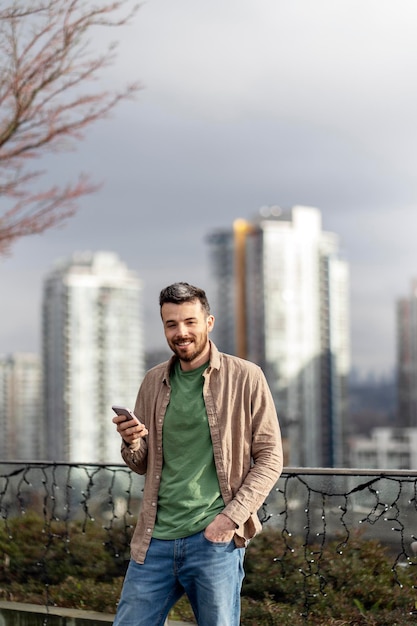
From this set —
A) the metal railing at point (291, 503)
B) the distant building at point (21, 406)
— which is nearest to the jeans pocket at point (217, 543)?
the metal railing at point (291, 503)

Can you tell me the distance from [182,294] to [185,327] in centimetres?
10

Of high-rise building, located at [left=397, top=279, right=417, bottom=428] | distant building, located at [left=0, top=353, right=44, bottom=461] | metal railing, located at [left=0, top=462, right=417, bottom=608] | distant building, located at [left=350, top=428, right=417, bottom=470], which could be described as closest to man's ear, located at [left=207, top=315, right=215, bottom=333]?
metal railing, located at [left=0, top=462, right=417, bottom=608]

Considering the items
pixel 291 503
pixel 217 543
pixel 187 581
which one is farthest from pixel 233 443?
pixel 291 503

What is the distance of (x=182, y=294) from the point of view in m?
2.98

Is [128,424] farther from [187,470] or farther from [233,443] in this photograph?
[233,443]

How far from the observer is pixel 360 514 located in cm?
513

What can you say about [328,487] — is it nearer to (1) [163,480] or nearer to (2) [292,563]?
(2) [292,563]

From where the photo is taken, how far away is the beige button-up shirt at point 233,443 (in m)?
2.96

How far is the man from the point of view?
2920 mm

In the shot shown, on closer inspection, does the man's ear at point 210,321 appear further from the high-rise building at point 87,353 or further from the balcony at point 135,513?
the high-rise building at point 87,353

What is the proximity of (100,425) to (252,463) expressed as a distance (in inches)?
3540

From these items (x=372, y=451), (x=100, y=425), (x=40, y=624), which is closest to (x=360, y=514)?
(x=40, y=624)

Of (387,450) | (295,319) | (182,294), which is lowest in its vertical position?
(387,450)

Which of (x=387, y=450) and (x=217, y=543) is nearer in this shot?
(x=217, y=543)
